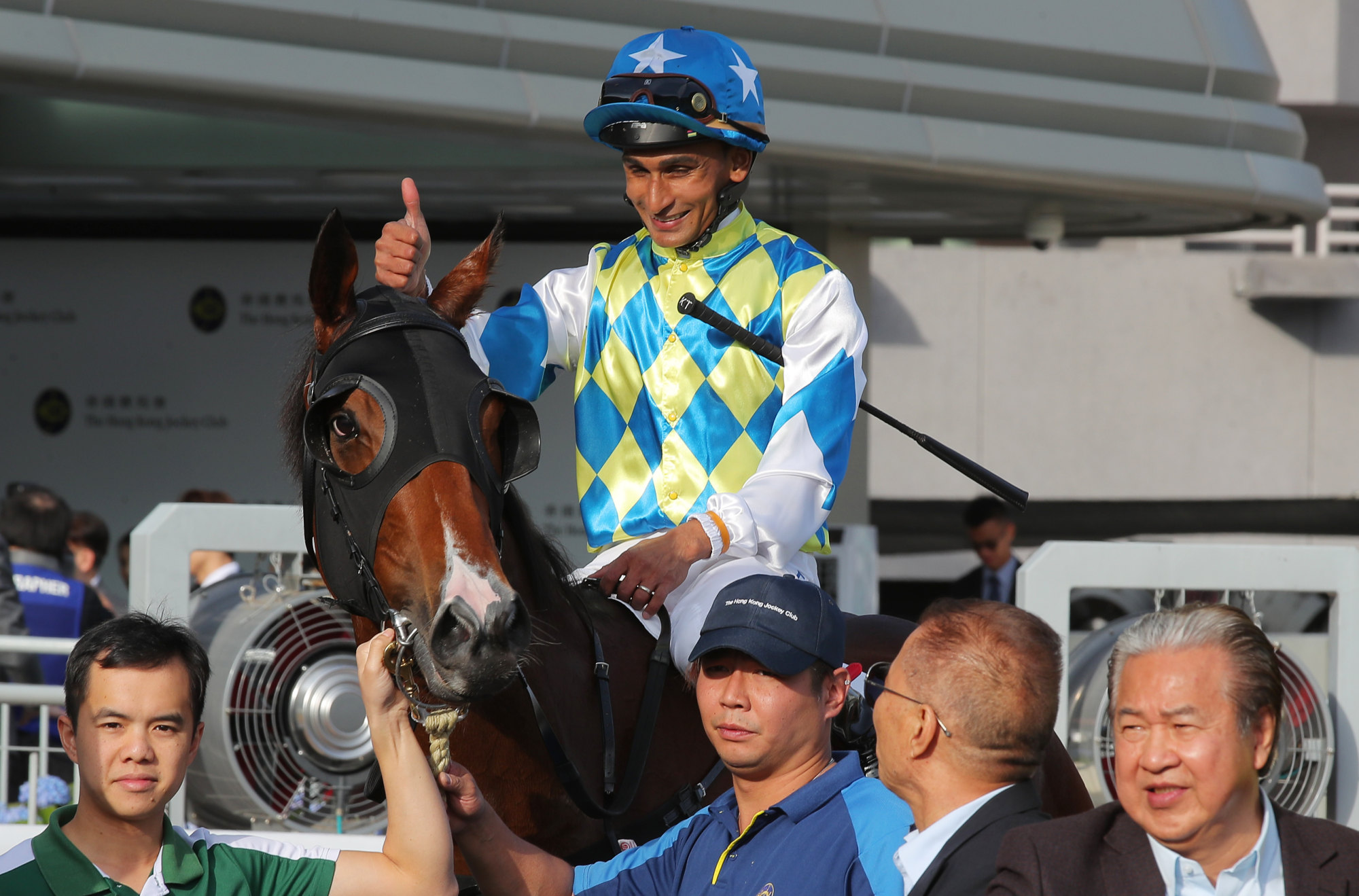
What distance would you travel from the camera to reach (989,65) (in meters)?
6.08

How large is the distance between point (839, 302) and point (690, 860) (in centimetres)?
103

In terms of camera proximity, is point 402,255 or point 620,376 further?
point 620,376

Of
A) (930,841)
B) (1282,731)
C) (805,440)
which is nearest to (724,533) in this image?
(805,440)

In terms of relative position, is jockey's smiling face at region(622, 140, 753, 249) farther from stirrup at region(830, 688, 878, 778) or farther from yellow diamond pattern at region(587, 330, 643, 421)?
stirrup at region(830, 688, 878, 778)

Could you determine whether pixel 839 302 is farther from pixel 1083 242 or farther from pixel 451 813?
pixel 1083 242

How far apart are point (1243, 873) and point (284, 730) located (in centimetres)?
263

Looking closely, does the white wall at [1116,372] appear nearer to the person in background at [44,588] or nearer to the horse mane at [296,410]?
the person in background at [44,588]

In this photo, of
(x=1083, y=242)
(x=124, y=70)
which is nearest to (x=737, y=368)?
(x=124, y=70)

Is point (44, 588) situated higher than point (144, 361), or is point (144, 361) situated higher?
point (144, 361)

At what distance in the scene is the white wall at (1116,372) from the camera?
37.7ft

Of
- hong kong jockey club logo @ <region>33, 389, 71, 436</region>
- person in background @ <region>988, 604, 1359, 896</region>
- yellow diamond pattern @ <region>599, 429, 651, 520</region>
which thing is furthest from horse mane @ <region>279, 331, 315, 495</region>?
hong kong jockey club logo @ <region>33, 389, 71, 436</region>

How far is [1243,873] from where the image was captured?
162 cm

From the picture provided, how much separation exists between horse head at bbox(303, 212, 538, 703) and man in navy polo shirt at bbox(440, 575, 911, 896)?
0.26 metres

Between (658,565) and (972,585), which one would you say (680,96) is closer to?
(658,565)
